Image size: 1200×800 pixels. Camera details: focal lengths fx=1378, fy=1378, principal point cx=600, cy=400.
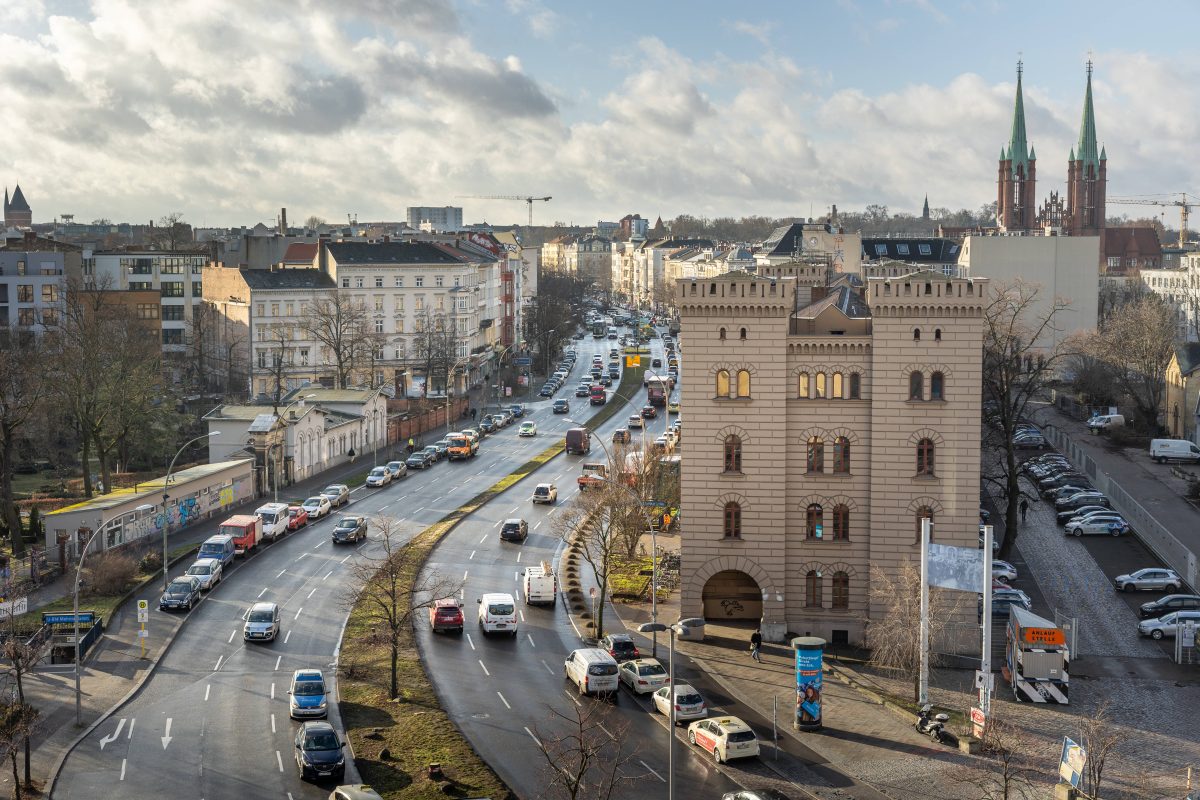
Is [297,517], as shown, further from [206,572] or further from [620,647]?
[620,647]

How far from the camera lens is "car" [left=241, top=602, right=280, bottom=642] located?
2104 inches

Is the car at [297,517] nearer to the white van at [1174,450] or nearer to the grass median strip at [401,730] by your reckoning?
the grass median strip at [401,730]

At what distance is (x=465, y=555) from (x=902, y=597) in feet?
86.0

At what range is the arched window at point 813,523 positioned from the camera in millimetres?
56156

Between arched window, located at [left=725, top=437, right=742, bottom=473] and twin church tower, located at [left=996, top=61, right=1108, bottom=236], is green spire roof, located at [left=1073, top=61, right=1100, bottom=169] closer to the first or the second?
twin church tower, located at [left=996, top=61, right=1108, bottom=236]

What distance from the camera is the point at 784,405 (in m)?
A: 55.8

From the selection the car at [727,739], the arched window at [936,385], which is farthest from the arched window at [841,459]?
the car at [727,739]

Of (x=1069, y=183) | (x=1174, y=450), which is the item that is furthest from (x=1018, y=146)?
(x=1174, y=450)

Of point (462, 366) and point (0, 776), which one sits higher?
point (462, 366)

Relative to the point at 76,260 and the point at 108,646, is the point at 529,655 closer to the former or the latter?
the point at 108,646

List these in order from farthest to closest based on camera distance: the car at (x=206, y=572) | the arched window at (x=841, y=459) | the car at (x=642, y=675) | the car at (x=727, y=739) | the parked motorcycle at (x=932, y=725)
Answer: the car at (x=206, y=572), the arched window at (x=841, y=459), the car at (x=642, y=675), the parked motorcycle at (x=932, y=725), the car at (x=727, y=739)

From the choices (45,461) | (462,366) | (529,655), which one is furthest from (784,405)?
(462,366)

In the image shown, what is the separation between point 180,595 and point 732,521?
76.5 ft

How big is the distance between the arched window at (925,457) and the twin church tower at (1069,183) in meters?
139
